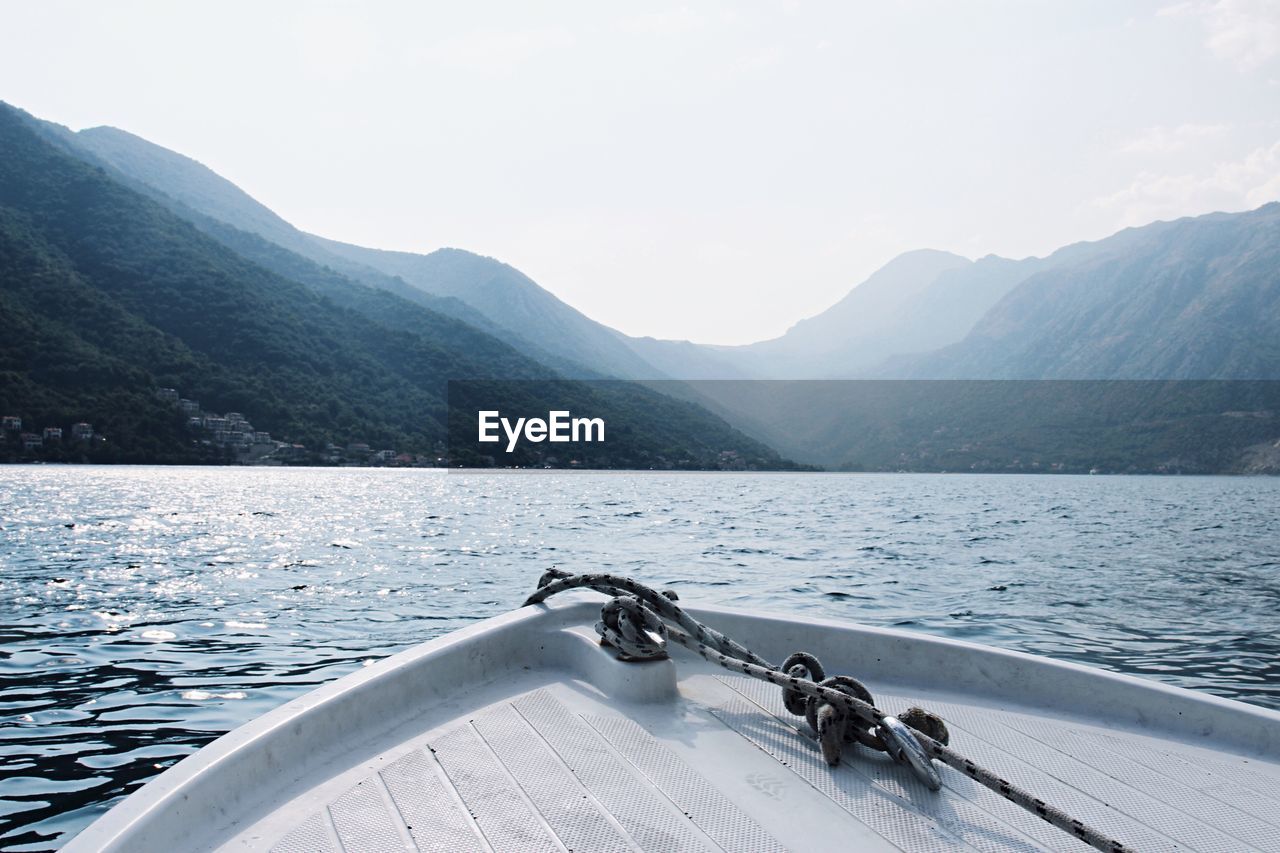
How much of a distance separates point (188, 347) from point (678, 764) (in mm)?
77423

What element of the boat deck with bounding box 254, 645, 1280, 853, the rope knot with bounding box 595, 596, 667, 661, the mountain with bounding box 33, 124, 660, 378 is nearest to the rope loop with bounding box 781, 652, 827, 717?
the boat deck with bounding box 254, 645, 1280, 853

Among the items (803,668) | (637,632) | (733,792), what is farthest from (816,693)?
(637,632)

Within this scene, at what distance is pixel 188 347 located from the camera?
6856 centimetres

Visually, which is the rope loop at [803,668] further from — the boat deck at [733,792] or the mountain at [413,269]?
the mountain at [413,269]

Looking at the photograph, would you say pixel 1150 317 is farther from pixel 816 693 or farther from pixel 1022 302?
pixel 816 693

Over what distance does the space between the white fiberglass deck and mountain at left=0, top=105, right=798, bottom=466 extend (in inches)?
2557

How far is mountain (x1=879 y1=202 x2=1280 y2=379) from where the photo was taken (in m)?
120

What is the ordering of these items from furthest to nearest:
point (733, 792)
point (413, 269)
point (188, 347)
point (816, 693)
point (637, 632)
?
1. point (413, 269)
2. point (188, 347)
3. point (637, 632)
4. point (816, 693)
5. point (733, 792)

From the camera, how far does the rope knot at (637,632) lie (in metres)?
3.09

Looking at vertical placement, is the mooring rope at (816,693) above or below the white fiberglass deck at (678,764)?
above

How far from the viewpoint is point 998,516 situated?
31922 mm

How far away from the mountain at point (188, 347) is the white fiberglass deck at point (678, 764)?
64.9m

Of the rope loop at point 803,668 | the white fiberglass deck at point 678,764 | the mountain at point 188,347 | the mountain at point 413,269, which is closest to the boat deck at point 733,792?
the white fiberglass deck at point 678,764

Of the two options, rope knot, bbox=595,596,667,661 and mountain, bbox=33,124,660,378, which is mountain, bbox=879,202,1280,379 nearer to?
mountain, bbox=33,124,660,378
